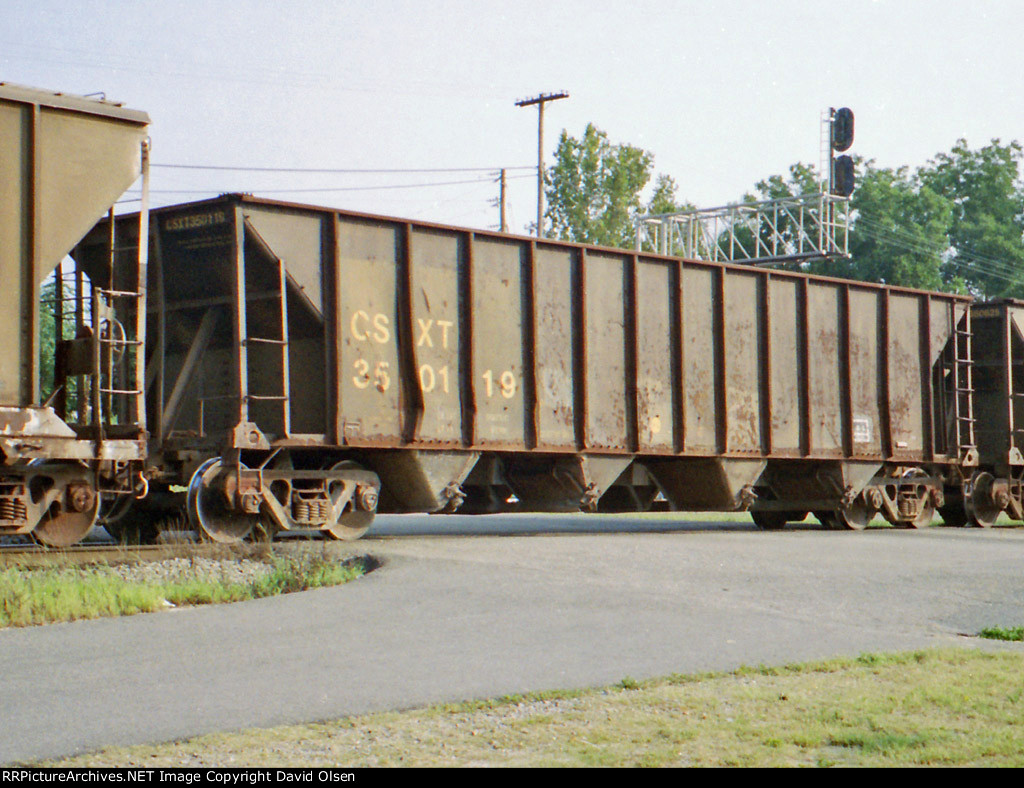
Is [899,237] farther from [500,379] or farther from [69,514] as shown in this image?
[69,514]

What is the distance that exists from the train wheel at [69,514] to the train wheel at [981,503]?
1454 centimetres

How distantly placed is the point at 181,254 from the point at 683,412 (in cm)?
691

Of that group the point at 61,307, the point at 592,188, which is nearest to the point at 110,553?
the point at 61,307

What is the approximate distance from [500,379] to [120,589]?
666cm

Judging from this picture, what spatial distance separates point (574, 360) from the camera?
15766mm

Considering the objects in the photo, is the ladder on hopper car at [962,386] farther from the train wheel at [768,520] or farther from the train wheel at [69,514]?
the train wheel at [69,514]

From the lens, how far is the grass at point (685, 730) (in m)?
4.83

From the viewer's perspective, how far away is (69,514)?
11367mm

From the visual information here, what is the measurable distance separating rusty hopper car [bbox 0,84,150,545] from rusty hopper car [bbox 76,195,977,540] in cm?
141

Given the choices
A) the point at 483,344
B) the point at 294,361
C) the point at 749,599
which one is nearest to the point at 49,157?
the point at 294,361

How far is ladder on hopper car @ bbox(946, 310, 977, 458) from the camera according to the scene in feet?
65.7

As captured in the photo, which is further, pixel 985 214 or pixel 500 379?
pixel 985 214

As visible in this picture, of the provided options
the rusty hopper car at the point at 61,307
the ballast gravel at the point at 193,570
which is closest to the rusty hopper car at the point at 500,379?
the rusty hopper car at the point at 61,307

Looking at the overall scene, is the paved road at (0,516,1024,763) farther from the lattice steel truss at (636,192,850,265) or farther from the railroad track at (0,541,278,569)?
the lattice steel truss at (636,192,850,265)
